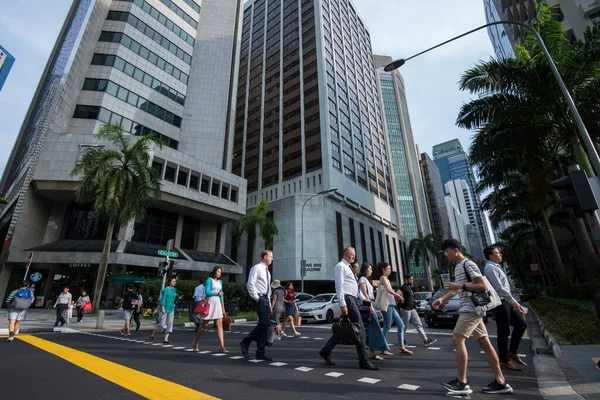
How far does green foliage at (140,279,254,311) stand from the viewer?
677 inches

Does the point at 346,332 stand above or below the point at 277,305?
below

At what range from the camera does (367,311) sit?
5059mm

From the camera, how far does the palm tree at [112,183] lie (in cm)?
1697

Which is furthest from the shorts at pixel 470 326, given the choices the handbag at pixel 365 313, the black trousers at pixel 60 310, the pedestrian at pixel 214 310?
the black trousers at pixel 60 310

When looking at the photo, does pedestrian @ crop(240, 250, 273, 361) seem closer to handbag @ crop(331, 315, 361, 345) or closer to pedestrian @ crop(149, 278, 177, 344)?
handbag @ crop(331, 315, 361, 345)

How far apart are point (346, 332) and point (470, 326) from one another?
1.76 m

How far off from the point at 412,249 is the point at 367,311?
61293 millimetres

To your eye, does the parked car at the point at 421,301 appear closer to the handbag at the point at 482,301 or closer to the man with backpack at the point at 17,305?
the handbag at the point at 482,301

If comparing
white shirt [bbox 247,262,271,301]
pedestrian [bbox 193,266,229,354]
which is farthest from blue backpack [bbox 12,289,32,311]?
white shirt [bbox 247,262,271,301]

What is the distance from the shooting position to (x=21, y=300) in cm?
809

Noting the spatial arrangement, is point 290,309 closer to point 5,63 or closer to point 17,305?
point 17,305

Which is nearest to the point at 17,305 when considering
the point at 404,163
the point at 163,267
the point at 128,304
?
the point at 128,304

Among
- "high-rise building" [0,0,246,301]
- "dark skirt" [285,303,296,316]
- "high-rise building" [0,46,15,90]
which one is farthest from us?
"high-rise building" [0,0,246,301]

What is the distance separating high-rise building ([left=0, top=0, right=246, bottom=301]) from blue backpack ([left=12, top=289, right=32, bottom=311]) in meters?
14.7
